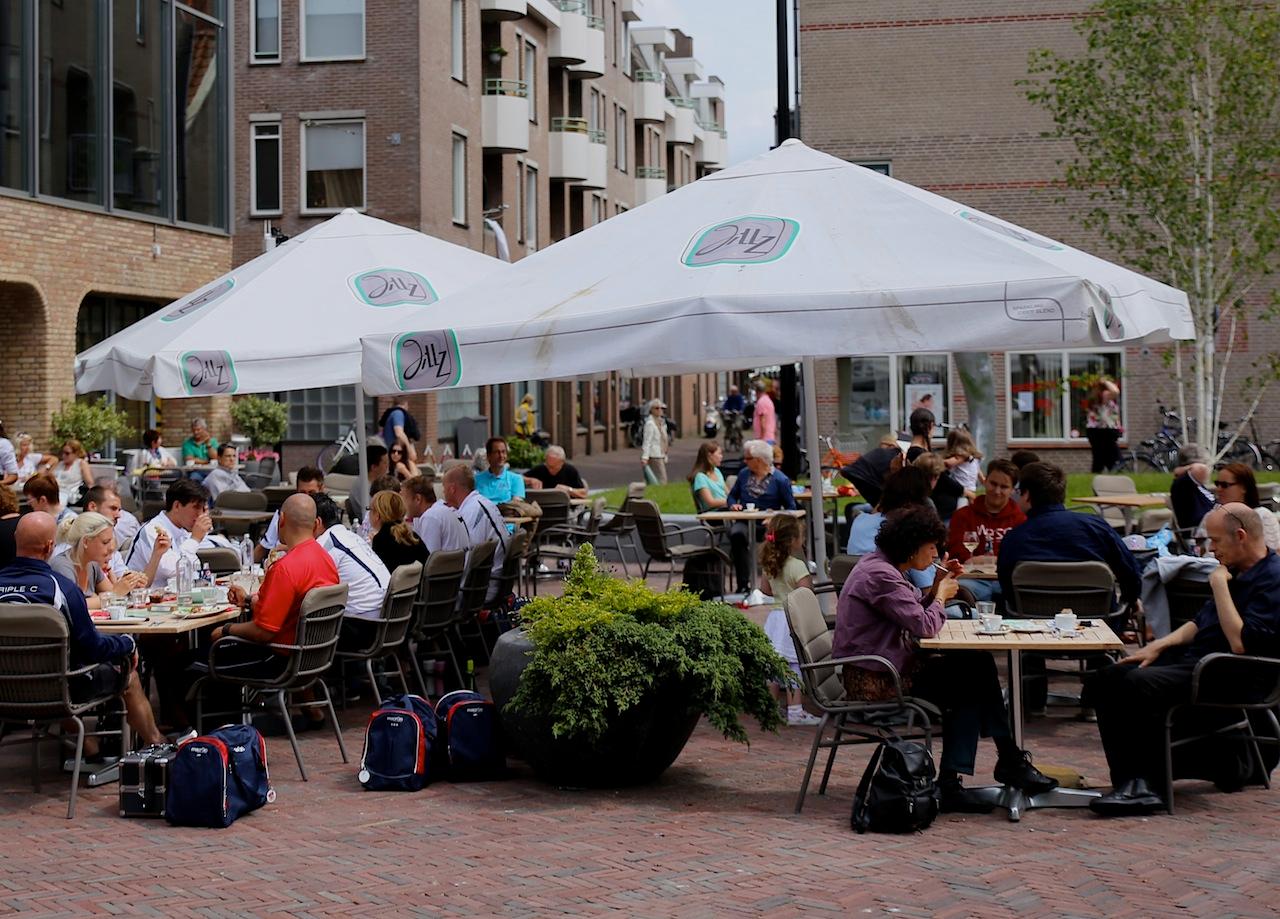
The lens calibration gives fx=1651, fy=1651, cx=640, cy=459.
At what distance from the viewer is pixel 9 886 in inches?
257

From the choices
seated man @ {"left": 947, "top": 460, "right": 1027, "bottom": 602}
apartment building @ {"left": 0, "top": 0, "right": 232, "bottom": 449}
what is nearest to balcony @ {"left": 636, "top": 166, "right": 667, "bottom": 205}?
apartment building @ {"left": 0, "top": 0, "right": 232, "bottom": 449}

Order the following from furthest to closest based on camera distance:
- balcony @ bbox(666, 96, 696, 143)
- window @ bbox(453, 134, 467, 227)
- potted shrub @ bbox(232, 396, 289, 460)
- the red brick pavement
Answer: balcony @ bbox(666, 96, 696, 143), window @ bbox(453, 134, 467, 227), potted shrub @ bbox(232, 396, 289, 460), the red brick pavement

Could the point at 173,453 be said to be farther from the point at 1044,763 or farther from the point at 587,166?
the point at 587,166

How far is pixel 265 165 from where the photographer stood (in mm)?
37219

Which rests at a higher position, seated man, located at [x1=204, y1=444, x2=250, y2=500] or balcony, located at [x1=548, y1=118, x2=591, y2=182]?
balcony, located at [x1=548, y1=118, x2=591, y2=182]

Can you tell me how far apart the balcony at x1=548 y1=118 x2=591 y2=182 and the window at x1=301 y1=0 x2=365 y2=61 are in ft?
33.6

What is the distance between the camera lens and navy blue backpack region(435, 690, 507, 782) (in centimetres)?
846

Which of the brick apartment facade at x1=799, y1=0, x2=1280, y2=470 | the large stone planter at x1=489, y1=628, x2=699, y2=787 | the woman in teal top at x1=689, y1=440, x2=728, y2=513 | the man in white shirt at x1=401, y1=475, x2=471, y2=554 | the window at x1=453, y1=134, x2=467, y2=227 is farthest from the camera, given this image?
the window at x1=453, y1=134, x2=467, y2=227

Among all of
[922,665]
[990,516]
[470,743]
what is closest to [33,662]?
[470,743]

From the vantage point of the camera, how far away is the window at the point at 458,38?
128 ft

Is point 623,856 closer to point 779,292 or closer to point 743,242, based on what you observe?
point 779,292

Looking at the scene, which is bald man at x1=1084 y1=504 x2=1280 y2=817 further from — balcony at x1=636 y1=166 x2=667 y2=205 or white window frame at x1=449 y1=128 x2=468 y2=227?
balcony at x1=636 y1=166 x2=667 y2=205

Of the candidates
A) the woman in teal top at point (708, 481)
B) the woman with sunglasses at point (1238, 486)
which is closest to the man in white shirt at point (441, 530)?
the woman in teal top at point (708, 481)

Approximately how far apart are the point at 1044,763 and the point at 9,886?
514 centimetres
